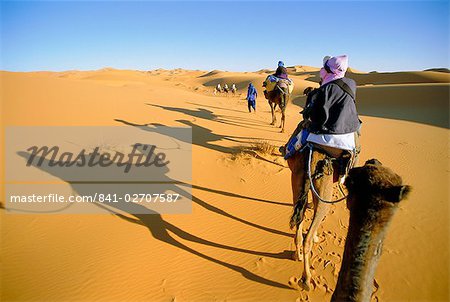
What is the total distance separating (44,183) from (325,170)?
6042 mm

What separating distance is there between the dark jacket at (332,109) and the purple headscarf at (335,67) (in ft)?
0.32

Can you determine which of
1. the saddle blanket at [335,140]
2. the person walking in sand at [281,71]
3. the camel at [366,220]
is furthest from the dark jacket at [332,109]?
the person walking in sand at [281,71]

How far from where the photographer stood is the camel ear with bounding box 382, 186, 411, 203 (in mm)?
1432

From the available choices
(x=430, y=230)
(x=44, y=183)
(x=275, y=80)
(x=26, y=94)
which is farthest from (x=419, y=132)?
(x=26, y=94)

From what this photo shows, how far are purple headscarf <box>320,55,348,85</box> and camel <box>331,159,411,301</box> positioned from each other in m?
1.80

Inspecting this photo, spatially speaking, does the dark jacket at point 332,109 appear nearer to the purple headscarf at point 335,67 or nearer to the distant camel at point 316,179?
the purple headscarf at point 335,67

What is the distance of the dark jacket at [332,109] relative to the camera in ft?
10.3

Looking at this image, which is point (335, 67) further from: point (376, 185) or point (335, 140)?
point (376, 185)

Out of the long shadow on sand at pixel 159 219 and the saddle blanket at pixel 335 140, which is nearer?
the saddle blanket at pixel 335 140

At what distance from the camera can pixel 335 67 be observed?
3.17m

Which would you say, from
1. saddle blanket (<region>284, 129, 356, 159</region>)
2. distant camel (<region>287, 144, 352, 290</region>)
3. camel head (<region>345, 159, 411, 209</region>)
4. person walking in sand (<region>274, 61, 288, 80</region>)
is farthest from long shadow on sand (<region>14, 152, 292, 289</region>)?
person walking in sand (<region>274, 61, 288, 80</region>)

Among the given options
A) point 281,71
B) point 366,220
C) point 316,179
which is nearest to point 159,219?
point 316,179

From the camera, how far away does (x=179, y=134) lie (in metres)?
9.47

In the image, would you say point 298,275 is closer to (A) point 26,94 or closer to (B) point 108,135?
(B) point 108,135
